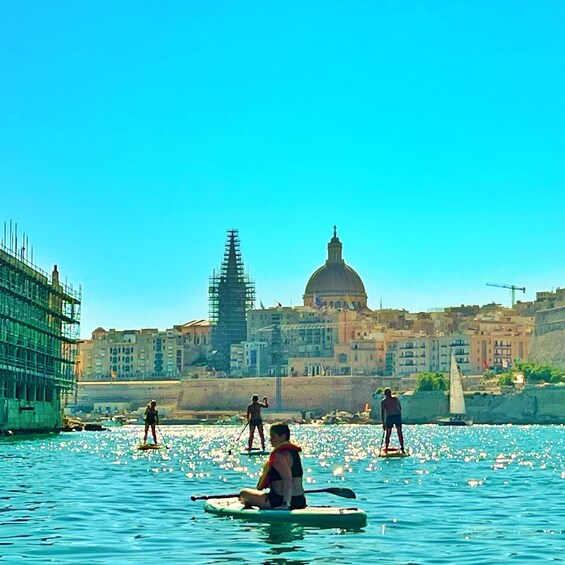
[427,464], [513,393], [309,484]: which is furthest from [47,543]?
[513,393]

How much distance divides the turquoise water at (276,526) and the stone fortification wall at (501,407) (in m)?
119

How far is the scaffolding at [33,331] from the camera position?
7194 centimetres

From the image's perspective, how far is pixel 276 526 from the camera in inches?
806

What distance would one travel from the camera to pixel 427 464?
38.6 meters

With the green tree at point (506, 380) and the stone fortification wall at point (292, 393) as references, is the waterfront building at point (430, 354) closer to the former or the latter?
the stone fortification wall at point (292, 393)

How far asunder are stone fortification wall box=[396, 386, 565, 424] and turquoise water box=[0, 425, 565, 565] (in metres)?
119

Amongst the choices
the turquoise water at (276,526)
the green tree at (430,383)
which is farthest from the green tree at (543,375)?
the turquoise water at (276,526)

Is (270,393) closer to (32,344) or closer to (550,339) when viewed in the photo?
(550,339)

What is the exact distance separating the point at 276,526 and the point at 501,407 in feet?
453

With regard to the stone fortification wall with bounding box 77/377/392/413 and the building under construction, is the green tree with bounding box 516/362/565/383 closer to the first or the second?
the stone fortification wall with bounding box 77/377/392/413

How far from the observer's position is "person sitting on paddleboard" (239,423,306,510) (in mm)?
20500

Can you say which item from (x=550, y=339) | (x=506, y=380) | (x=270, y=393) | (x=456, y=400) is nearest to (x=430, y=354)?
(x=550, y=339)

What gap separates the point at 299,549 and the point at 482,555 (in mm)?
2376

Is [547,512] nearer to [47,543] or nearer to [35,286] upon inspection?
[47,543]
